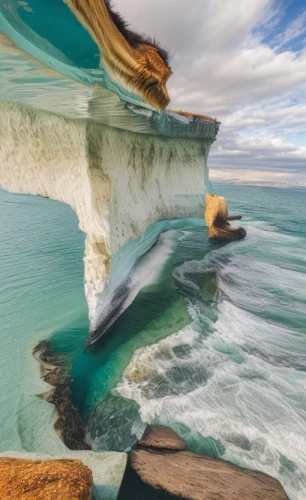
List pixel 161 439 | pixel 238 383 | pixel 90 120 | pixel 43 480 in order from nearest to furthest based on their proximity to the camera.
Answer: pixel 43 480 < pixel 161 439 < pixel 238 383 < pixel 90 120

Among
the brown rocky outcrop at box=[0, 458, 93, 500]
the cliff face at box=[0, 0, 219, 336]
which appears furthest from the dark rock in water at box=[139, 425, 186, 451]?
the cliff face at box=[0, 0, 219, 336]

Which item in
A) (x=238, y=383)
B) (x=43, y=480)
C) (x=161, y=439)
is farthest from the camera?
(x=238, y=383)

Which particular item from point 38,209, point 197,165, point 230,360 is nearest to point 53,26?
point 230,360

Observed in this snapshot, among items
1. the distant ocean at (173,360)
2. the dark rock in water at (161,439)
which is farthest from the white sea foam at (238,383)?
the dark rock in water at (161,439)

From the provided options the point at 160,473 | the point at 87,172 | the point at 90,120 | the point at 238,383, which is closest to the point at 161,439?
the point at 160,473

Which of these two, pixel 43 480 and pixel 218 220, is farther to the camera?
pixel 218 220

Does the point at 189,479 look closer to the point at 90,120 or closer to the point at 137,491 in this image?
the point at 137,491
